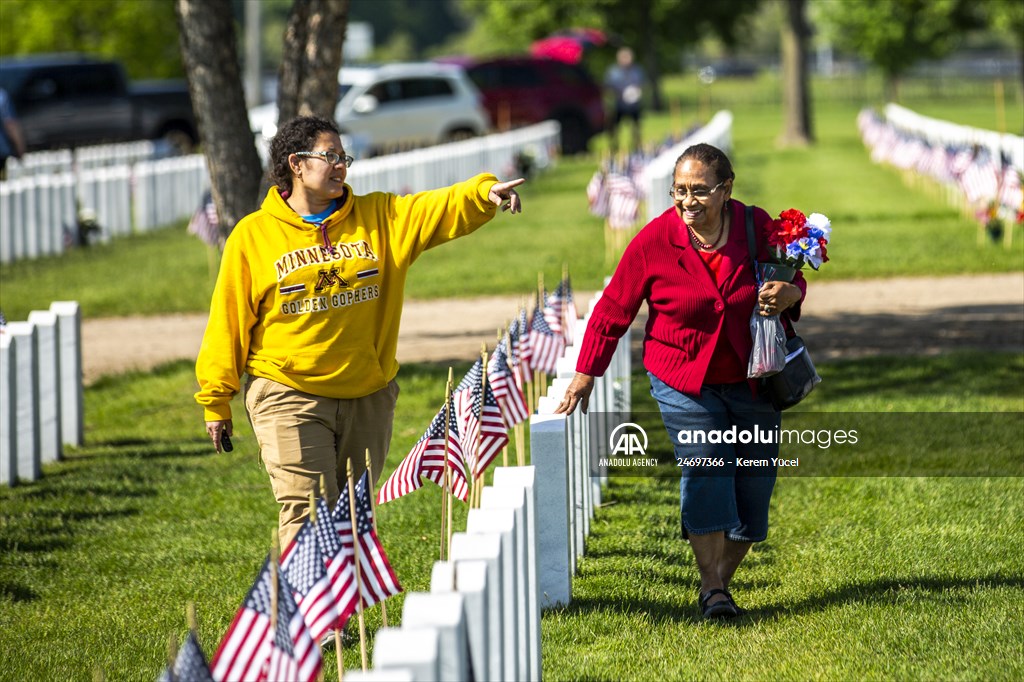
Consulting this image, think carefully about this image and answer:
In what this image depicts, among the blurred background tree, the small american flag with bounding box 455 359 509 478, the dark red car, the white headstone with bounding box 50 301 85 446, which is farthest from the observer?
the blurred background tree

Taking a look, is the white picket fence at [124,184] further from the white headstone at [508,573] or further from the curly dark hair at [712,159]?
the white headstone at [508,573]

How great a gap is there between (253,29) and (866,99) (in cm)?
3615

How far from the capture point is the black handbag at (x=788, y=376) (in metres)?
5.54

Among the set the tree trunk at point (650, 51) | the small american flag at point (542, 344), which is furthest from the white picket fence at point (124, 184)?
the tree trunk at point (650, 51)

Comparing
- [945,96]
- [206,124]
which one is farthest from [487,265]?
[945,96]

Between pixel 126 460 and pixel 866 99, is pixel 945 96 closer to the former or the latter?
pixel 866 99

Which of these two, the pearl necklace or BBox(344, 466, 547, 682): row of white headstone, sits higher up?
the pearl necklace

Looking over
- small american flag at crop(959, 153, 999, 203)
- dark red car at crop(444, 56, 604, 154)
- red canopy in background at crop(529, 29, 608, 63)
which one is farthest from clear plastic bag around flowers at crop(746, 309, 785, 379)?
red canopy in background at crop(529, 29, 608, 63)

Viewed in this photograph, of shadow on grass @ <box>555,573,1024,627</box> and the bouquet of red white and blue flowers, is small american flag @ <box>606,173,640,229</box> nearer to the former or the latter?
shadow on grass @ <box>555,573,1024,627</box>

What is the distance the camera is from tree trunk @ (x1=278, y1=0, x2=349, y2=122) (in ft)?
34.2

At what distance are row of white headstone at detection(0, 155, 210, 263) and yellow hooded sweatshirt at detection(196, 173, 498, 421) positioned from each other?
507 inches

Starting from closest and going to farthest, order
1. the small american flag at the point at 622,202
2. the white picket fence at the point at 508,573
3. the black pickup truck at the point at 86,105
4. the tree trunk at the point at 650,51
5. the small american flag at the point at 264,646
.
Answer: the white picket fence at the point at 508,573
the small american flag at the point at 264,646
the small american flag at the point at 622,202
the black pickup truck at the point at 86,105
the tree trunk at the point at 650,51

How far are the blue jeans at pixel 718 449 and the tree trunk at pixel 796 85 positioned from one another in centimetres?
3465

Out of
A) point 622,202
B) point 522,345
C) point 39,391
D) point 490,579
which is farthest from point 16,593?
point 622,202
